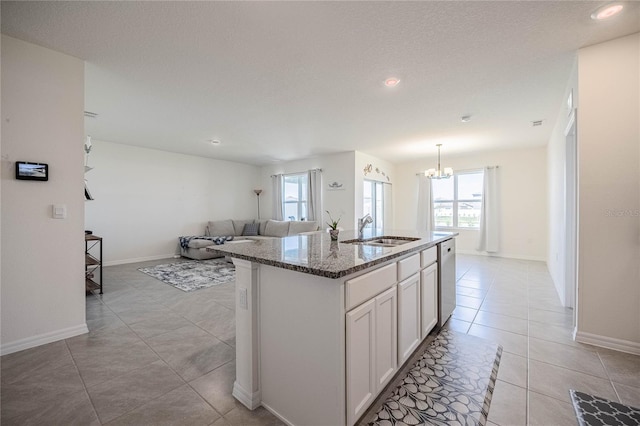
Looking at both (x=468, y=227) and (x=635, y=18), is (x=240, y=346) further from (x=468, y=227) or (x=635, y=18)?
(x=468, y=227)

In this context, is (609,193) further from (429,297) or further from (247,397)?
(247,397)

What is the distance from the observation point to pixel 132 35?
2059 mm

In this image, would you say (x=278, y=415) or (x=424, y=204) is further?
(x=424, y=204)

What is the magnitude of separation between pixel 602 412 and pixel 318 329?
5.58 feet

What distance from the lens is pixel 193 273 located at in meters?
4.63

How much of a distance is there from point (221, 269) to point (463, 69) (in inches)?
184

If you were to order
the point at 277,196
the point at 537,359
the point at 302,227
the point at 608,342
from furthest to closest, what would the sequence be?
the point at 277,196 < the point at 302,227 < the point at 608,342 < the point at 537,359

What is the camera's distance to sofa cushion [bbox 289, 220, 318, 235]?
6.46 metres

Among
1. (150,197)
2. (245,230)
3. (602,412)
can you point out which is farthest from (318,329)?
(245,230)

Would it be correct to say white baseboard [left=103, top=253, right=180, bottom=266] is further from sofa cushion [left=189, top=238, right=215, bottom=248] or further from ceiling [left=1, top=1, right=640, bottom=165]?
ceiling [left=1, top=1, right=640, bottom=165]

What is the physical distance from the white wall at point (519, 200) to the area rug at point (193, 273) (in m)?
5.66

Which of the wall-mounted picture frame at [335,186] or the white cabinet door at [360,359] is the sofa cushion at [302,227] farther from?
the white cabinet door at [360,359]

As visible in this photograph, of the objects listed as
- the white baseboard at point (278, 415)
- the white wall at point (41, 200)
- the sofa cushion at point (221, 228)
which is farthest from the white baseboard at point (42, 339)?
the sofa cushion at point (221, 228)

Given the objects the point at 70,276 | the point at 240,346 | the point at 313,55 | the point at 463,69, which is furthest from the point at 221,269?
the point at 463,69
